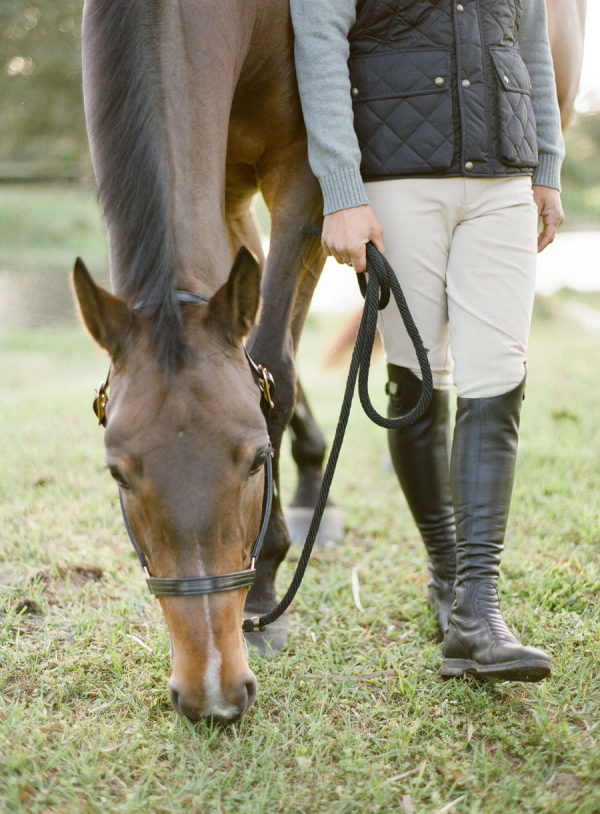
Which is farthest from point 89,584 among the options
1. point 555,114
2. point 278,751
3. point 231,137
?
point 555,114

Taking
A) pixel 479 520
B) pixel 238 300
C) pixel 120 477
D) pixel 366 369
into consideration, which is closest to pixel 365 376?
pixel 366 369

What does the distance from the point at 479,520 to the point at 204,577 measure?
3.02 feet

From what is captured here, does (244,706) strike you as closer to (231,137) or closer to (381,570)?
(381,570)

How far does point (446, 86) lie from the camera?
2.11 metres

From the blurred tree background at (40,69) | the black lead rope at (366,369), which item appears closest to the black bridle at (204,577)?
the black lead rope at (366,369)

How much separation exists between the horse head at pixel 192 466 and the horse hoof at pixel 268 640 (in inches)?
24.1

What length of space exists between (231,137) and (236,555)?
1.53 meters

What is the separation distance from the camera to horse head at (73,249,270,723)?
1.62m

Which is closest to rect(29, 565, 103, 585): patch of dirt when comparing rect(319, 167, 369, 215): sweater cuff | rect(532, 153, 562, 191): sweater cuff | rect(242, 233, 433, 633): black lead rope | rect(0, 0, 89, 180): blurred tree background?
rect(242, 233, 433, 633): black lead rope

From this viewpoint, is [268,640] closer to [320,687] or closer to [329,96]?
[320,687]

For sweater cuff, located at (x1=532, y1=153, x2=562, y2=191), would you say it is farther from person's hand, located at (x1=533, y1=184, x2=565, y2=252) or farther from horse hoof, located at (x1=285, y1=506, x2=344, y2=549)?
horse hoof, located at (x1=285, y1=506, x2=344, y2=549)

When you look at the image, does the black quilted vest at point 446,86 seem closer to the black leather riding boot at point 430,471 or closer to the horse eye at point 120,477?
the black leather riding boot at point 430,471

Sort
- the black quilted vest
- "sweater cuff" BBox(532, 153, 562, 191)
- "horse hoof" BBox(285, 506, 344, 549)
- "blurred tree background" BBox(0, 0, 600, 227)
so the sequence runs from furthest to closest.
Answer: "blurred tree background" BBox(0, 0, 600, 227)
"horse hoof" BBox(285, 506, 344, 549)
"sweater cuff" BBox(532, 153, 562, 191)
the black quilted vest

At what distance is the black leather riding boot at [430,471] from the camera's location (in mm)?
2529
